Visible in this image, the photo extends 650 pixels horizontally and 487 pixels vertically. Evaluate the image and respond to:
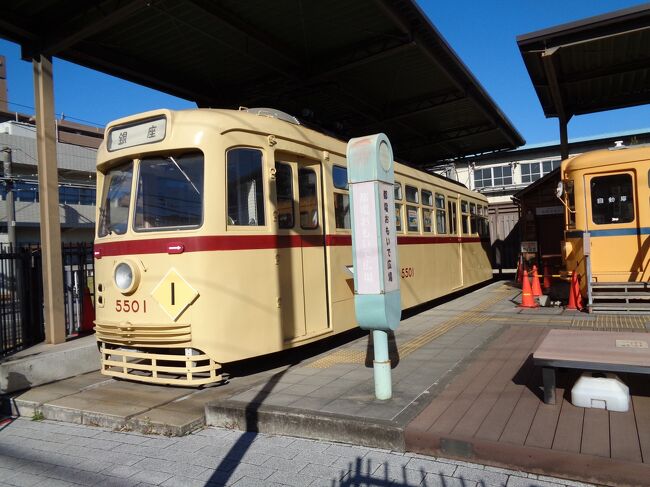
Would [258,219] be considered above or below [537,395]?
above

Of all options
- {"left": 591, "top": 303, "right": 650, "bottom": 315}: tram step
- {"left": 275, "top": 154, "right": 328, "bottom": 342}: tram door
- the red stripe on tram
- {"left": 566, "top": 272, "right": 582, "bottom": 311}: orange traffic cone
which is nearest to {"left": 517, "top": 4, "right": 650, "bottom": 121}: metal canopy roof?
{"left": 566, "top": 272, "right": 582, "bottom": 311}: orange traffic cone

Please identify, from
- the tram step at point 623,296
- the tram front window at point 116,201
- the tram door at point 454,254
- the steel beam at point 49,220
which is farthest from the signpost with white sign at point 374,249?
the tram door at point 454,254

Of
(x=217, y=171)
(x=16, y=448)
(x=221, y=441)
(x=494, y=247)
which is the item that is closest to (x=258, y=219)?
(x=217, y=171)

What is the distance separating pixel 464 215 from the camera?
13.9 metres

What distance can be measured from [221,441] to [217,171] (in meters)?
2.81

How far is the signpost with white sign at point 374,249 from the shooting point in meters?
4.54

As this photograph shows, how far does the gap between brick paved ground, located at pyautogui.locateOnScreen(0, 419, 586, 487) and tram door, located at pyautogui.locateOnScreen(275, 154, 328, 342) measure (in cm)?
201

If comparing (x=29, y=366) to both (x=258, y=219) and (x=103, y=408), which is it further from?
(x=258, y=219)

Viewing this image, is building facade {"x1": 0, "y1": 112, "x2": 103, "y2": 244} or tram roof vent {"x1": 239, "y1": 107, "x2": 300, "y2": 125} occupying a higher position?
building facade {"x1": 0, "y1": 112, "x2": 103, "y2": 244}

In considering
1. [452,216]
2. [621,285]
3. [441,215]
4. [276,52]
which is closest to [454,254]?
[452,216]

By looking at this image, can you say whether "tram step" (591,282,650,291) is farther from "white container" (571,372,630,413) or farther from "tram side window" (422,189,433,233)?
"white container" (571,372,630,413)

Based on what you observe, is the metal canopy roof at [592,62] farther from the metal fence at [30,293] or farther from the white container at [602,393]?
the metal fence at [30,293]

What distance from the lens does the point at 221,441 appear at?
4.46 m

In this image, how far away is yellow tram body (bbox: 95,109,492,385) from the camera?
554 centimetres
